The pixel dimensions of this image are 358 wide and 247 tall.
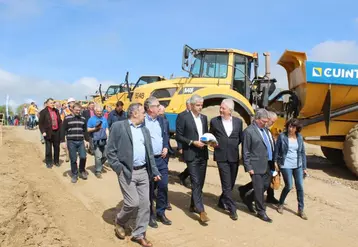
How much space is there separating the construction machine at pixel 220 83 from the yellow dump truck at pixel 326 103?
86cm

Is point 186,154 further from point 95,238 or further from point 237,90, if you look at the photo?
point 237,90

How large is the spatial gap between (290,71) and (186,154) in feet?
18.3

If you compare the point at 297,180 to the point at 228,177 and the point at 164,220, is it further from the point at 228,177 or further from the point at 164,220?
the point at 164,220

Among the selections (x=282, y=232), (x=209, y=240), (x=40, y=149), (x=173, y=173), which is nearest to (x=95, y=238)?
(x=209, y=240)

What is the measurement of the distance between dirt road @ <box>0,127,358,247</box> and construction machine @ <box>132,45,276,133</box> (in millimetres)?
1857

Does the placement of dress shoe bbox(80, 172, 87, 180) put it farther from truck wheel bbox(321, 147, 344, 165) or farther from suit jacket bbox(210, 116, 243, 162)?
truck wheel bbox(321, 147, 344, 165)

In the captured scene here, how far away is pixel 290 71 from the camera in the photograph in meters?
9.62

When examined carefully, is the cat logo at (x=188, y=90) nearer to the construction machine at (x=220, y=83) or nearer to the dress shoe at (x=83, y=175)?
the construction machine at (x=220, y=83)

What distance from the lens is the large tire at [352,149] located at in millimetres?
8180

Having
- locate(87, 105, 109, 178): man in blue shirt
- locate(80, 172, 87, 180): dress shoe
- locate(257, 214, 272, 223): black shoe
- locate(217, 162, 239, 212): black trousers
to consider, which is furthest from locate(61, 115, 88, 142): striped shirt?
locate(257, 214, 272, 223): black shoe

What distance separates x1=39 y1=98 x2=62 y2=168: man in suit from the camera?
8750 mm

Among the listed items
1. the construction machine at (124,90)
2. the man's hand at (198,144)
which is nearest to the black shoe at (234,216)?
the man's hand at (198,144)

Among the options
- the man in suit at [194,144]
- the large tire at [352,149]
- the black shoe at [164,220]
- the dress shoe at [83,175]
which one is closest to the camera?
the black shoe at [164,220]

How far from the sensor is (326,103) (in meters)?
8.41
